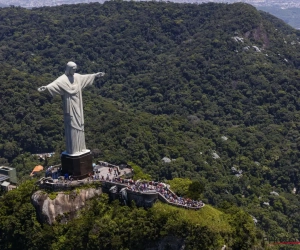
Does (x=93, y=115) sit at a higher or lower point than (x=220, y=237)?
lower

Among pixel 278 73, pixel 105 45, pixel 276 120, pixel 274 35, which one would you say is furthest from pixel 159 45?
pixel 276 120

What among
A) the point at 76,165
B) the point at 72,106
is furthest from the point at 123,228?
the point at 72,106

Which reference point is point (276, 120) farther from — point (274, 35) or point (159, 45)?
point (159, 45)

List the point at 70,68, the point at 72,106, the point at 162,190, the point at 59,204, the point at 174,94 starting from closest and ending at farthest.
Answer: the point at 59,204 < the point at 162,190 < the point at 70,68 < the point at 72,106 < the point at 174,94

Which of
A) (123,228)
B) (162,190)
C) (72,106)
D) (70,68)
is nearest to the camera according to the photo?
(123,228)

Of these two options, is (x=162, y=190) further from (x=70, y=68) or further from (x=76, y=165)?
(x=70, y=68)
